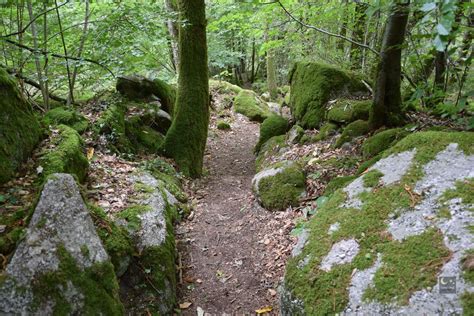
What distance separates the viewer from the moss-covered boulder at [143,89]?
28.0 ft

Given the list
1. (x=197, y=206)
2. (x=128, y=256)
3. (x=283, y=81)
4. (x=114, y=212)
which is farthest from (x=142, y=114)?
(x=283, y=81)

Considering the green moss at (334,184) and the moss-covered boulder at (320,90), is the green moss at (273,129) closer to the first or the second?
the moss-covered boulder at (320,90)

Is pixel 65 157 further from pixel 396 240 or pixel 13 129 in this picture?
pixel 396 240

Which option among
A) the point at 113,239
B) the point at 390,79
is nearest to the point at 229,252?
the point at 113,239

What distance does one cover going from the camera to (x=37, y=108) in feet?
24.1

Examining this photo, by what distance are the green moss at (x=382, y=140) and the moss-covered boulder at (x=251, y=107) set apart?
9457 millimetres

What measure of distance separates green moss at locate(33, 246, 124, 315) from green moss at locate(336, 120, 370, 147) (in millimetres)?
4675

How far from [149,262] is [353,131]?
437 cm

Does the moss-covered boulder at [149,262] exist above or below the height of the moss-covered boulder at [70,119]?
below

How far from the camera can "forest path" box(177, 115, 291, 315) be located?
3992mm

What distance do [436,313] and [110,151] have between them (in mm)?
5795

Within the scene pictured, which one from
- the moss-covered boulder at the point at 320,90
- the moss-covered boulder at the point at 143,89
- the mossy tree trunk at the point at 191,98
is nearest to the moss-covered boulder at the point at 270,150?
the moss-covered boulder at the point at 320,90

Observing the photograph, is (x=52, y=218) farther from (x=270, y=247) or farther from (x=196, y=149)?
(x=196, y=149)

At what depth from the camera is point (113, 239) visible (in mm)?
3641
